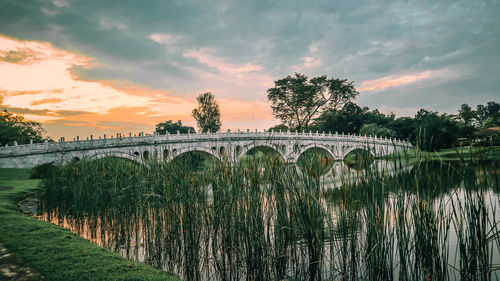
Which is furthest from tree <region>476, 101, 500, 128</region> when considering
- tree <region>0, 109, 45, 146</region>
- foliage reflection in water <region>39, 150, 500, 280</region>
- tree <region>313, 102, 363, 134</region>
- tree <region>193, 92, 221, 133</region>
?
tree <region>0, 109, 45, 146</region>

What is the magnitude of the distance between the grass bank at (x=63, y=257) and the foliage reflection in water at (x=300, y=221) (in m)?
1.00

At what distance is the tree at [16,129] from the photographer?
3111cm

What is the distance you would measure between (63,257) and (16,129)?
39.4 m

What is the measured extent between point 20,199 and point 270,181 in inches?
449

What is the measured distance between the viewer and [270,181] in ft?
13.8

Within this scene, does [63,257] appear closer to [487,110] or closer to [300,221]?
[300,221]

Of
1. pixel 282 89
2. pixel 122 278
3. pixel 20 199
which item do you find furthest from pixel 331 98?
pixel 122 278

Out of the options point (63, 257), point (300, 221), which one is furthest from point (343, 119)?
point (63, 257)

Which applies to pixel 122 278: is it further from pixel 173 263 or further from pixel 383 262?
pixel 383 262

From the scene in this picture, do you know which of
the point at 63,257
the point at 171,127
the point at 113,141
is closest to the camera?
the point at 63,257

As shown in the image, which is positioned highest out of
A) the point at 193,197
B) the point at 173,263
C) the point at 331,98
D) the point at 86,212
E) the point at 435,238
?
the point at 331,98

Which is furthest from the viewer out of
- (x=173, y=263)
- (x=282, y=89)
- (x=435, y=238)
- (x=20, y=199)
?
(x=282, y=89)

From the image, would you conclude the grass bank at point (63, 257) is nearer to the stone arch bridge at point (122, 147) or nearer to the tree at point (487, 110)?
the stone arch bridge at point (122, 147)

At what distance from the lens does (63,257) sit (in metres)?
3.87
